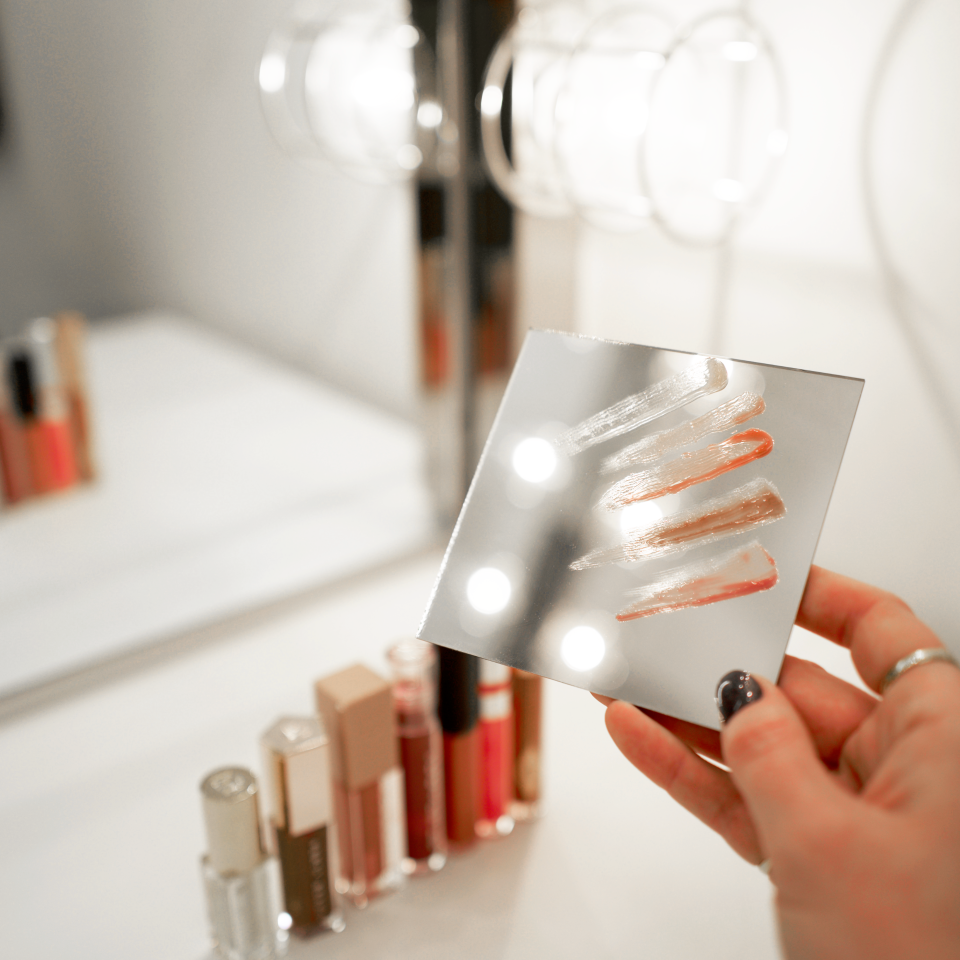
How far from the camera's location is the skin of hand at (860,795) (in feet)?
1.30

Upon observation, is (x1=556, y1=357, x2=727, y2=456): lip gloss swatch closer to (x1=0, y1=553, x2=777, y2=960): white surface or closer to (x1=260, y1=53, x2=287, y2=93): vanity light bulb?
(x1=0, y1=553, x2=777, y2=960): white surface

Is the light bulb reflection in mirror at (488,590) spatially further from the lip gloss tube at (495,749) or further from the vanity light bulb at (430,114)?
the vanity light bulb at (430,114)

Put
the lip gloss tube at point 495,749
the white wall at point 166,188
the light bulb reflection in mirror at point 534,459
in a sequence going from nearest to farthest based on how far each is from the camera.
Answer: the light bulb reflection in mirror at point 534,459
the lip gloss tube at point 495,749
the white wall at point 166,188

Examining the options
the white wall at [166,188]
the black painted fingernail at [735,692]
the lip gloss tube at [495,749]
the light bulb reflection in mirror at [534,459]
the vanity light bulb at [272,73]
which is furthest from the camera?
the vanity light bulb at [272,73]

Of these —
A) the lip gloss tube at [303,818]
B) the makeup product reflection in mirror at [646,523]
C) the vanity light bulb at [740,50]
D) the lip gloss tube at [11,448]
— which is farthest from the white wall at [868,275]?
the lip gloss tube at [11,448]

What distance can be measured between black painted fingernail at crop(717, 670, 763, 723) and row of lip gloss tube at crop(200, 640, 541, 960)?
21cm

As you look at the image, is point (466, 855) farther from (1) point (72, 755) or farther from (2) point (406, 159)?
(2) point (406, 159)

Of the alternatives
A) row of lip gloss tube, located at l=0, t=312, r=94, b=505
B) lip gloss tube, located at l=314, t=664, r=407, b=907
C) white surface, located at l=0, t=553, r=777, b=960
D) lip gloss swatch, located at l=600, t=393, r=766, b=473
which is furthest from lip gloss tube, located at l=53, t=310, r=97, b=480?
lip gloss swatch, located at l=600, t=393, r=766, b=473

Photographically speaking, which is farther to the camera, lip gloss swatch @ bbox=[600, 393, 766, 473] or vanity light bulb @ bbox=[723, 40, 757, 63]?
vanity light bulb @ bbox=[723, 40, 757, 63]

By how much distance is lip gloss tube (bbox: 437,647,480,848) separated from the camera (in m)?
0.69

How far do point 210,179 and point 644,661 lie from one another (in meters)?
0.69

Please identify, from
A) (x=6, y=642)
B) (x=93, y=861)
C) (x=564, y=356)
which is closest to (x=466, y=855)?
(x=93, y=861)

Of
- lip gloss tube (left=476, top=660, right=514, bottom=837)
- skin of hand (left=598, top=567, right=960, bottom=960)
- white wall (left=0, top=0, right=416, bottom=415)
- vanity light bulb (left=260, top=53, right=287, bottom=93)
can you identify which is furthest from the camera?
vanity light bulb (left=260, top=53, right=287, bottom=93)

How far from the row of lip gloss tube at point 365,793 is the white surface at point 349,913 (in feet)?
0.09
